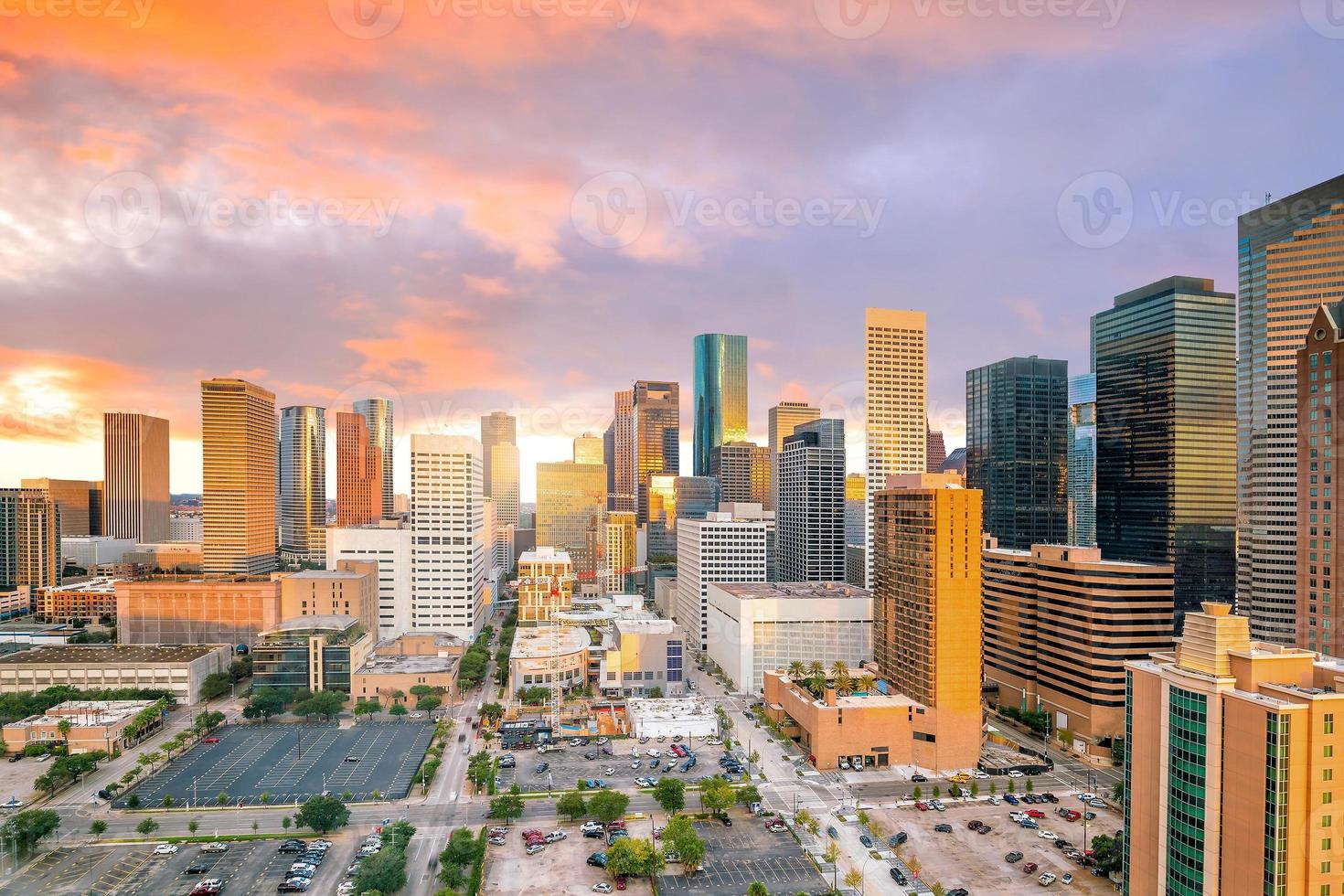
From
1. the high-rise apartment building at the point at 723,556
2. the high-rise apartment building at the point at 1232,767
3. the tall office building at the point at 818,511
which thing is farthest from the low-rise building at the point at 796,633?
the high-rise apartment building at the point at 1232,767

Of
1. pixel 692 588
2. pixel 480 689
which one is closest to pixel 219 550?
pixel 480 689

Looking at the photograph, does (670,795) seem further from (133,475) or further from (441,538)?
(133,475)

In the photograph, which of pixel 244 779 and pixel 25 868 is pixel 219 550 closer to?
pixel 244 779

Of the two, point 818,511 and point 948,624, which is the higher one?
point 818,511

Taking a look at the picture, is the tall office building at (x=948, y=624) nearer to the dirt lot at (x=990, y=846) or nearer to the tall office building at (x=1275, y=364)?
the dirt lot at (x=990, y=846)

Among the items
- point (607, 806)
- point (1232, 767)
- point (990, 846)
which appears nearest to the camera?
point (1232, 767)

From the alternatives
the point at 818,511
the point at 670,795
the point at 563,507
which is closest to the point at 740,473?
the point at 563,507

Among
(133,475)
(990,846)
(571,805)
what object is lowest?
(990,846)
